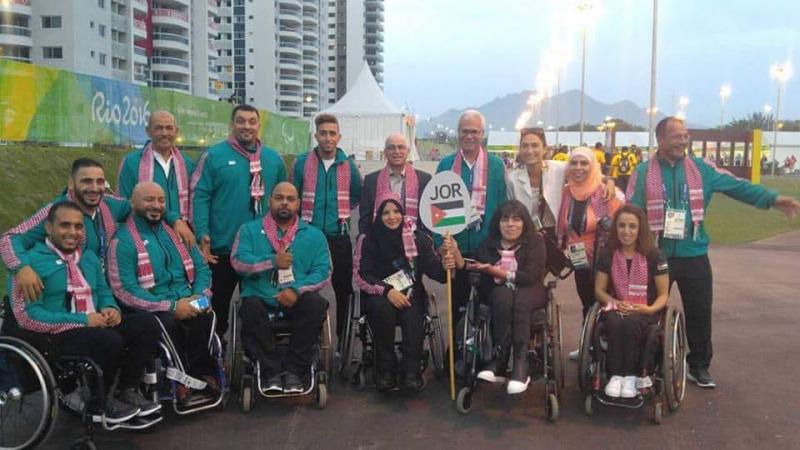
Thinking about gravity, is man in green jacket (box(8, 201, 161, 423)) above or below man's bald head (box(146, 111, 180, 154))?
below

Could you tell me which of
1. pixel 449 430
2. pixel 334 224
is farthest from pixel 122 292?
pixel 449 430

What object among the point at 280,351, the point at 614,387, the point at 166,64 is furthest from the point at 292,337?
the point at 166,64

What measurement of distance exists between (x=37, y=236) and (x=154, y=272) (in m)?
0.71

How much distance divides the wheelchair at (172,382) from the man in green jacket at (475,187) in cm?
188

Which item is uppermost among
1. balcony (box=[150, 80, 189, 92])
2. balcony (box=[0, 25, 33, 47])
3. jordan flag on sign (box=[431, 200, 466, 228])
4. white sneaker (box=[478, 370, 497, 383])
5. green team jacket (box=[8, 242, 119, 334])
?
balcony (box=[0, 25, 33, 47])

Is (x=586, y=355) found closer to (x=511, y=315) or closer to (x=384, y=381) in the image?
(x=511, y=315)

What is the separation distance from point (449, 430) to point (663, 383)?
135 centimetres

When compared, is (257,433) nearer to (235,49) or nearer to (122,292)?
(122,292)

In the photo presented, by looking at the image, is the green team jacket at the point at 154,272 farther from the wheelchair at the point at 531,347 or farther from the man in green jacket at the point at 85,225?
the wheelchair at the point at 531,347

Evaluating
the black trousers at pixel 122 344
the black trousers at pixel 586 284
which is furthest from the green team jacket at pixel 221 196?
the black trousers at pixel 586 284

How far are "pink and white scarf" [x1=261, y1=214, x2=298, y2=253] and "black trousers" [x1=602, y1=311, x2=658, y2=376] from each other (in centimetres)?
220

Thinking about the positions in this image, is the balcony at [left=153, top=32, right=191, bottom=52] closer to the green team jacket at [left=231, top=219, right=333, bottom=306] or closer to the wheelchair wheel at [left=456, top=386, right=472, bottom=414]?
the green team jacket at [left=231, top=219, right=333, bottom=306]

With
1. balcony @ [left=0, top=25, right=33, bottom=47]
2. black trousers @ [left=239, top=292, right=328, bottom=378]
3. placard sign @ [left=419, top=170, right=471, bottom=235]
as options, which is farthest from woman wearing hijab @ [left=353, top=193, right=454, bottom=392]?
balcony @ [left=0, top=25, right=33, bottom=47]

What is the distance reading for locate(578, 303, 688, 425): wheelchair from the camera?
4.42 m
